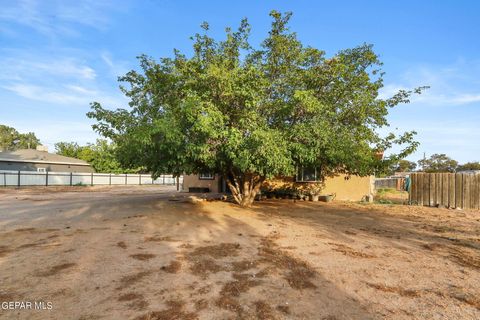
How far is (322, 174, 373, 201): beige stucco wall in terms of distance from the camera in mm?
16781

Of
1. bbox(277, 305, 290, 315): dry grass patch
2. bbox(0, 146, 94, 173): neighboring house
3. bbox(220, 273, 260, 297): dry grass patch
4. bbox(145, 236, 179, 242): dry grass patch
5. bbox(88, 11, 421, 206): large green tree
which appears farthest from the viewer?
bbox(0, 146, 94, 173): neighboring house

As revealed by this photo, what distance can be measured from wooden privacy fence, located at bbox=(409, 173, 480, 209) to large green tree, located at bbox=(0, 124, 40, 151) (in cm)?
6360

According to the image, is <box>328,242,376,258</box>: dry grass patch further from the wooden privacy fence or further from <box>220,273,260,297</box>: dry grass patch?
the wooden privacy fence

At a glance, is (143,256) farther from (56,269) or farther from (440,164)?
(440,164)

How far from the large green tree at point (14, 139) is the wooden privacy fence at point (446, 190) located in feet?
209

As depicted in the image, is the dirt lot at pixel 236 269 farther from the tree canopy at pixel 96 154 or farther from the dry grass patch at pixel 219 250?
the tree canopy at pixel 96 154

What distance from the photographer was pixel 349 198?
1694 cm

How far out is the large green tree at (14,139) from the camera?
2188 inches

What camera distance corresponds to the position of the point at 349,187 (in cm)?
1697

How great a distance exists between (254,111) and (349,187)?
974 centimetres

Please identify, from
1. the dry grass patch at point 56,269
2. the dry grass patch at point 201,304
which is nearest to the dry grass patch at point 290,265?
the dry grass patch at point 201,304

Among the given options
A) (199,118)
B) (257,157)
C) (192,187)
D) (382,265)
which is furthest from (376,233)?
(192,187)

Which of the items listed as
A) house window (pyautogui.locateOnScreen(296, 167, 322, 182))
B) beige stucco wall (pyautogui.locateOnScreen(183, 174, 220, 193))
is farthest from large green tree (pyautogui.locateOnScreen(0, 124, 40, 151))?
house window (pyautogui.locateOnScreen(296, 167, 322, 182))

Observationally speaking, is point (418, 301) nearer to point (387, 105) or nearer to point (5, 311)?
point (5, 311)
